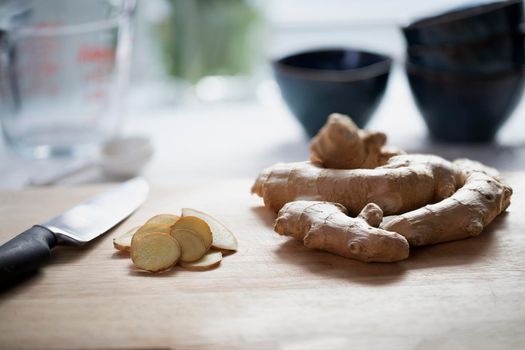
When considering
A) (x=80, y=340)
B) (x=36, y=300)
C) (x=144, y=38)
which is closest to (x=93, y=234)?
(x=36, y=300)

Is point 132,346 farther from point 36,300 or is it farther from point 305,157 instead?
point 305,157

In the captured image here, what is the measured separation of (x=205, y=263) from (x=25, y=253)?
273mm

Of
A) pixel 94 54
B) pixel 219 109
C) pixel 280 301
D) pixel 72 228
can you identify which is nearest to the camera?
pixel 280 301

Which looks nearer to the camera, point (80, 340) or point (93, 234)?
point (80, 340)

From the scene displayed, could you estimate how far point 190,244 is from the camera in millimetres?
1063

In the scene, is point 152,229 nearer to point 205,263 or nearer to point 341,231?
point 205,263

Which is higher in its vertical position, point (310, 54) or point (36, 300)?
point (310, 54)

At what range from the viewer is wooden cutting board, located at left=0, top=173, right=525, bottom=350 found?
85 centimetres

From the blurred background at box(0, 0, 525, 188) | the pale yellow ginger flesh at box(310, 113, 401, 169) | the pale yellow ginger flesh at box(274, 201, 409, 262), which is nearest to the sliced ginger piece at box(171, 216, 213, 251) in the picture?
the pale yellow ginger flesh at box(274, 201, 409, 262)

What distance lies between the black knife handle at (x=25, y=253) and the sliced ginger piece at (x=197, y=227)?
205 millimetres

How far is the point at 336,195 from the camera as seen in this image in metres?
1.17

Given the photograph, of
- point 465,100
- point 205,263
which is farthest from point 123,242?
point 465,100

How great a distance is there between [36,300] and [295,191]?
480 mm

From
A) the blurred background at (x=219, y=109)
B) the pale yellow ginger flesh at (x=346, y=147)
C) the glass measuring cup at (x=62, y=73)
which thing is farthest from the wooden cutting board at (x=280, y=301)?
the glass measuring cup at (x=62, y=73)
